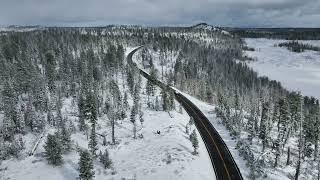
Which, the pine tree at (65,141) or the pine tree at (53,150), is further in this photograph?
the pine tree at (65,141)

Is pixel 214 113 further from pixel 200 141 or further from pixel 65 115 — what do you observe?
pixel 65 115

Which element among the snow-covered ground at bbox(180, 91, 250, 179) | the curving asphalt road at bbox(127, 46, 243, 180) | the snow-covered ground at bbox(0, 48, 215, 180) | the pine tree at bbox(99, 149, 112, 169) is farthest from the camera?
the snow-covered ground at bbox(180, 91, 250, 179)

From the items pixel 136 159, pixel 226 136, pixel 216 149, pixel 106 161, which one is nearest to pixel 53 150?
pixel 106 161

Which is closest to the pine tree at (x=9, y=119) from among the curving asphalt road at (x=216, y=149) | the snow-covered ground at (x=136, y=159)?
the snow-covered ground at (x=136, y=159)

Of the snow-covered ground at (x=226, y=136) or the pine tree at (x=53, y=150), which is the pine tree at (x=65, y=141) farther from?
the snow-covered ground at (x=226, y=136)

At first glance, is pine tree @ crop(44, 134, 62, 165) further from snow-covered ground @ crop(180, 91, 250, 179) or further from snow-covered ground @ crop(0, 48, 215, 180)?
snow-covered ground @ crop(180, 91, 250, 179)

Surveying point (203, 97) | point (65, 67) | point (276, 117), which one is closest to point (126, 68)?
point (65, 67)

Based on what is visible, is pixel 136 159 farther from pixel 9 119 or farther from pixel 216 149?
pixel 9 119

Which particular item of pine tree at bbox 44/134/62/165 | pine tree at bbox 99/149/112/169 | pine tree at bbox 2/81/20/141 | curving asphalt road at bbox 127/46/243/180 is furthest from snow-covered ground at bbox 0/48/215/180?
pine tree at bbox 2/81/20/141

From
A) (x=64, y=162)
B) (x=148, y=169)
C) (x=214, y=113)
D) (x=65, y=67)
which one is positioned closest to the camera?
(x=148, y=169)
